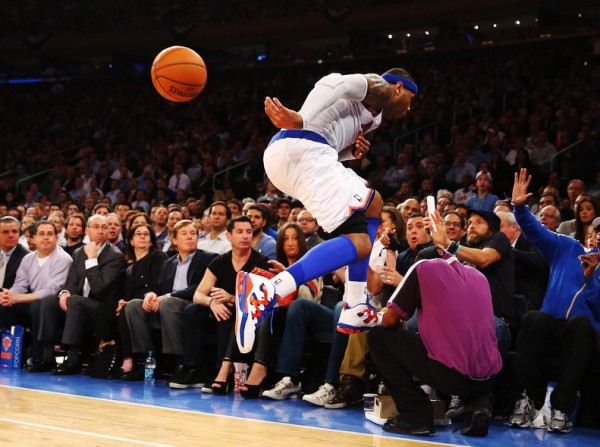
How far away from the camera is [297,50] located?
23.2 meters

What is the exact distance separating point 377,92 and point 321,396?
227 cm

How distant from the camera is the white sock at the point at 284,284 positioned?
14.9 ft

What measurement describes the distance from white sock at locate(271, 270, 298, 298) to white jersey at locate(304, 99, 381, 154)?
0.86 metres

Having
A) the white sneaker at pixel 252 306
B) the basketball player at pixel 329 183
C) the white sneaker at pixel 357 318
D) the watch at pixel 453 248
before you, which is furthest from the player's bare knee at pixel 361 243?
the watch at pixel 453 248

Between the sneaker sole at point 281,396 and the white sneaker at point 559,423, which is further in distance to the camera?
the sneaker sole at point 281,396

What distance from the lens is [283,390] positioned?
6.13 meters

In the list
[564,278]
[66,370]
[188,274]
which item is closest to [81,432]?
[188,274]

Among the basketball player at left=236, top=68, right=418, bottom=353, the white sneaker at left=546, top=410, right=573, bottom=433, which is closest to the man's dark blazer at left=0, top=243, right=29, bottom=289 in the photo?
the basketball player at left=236, top=68, right=418, bottom=353

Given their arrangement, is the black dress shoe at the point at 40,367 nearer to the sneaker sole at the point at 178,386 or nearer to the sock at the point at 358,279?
the sneaker sole at the point at 178,386

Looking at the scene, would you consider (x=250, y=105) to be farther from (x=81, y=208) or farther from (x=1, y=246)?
(x=1, y=246)

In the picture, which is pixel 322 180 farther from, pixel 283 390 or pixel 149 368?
pixel 149 368

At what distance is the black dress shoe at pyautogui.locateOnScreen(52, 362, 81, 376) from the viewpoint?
292 inches

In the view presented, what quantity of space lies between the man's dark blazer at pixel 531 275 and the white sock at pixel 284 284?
2.41m

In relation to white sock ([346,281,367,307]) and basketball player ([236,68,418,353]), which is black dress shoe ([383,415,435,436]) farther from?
white sock ([346,281,367,307])
